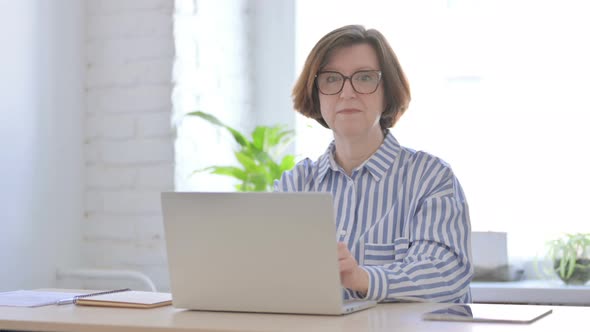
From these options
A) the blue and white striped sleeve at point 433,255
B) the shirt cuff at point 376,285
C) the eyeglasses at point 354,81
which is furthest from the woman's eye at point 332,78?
the shirt cuff at point 376,285

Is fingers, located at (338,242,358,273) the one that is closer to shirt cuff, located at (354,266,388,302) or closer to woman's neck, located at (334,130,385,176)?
shirt cuff, located at (354,266,388,302)

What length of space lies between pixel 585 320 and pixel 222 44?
204 cm

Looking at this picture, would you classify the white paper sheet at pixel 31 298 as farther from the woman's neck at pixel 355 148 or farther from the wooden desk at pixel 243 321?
the woman's neck at pixel 355 148

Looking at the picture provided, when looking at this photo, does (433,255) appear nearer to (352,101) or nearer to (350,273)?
(350,273)

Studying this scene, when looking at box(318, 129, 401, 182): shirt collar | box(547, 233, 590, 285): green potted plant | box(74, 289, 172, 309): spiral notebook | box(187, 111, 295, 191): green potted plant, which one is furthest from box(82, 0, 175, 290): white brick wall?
box(547, 233, 590, 285): green potted plant

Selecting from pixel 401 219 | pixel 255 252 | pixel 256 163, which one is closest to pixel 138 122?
pixel 256 163

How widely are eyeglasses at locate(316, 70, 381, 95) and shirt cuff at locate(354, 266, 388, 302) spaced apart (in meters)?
0.56

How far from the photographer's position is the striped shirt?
195 centimetres

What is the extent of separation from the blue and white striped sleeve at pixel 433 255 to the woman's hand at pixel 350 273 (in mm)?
16

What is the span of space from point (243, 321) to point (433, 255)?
0.55 m

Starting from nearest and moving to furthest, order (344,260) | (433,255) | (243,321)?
1. (243,321)
2. (344,260)
3. (433,255)

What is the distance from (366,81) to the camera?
7.63 feet

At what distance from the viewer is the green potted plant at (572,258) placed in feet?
9.82

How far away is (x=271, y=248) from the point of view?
5.47 feet
